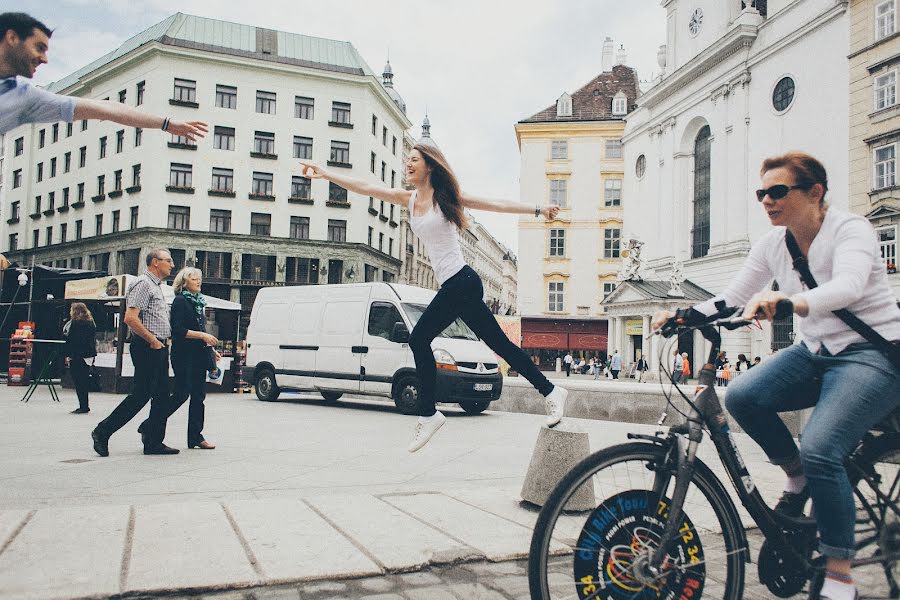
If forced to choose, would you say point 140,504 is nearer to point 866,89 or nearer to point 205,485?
point 205,485

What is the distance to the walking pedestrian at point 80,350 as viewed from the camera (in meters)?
11.8

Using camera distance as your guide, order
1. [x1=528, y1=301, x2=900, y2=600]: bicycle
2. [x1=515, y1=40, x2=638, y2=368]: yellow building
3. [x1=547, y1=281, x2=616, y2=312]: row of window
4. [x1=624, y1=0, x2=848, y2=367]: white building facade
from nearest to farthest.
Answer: [x1=528, y1=301, x2=900, y2=600]: bicycle, [x1=624, y1=0, x2=848, y2=367]: white building facade, [x1=515, y1=40, x2=638, y2=368]: yellow building, [x1=547, y1=281, x2=616, y2=312]: row of window

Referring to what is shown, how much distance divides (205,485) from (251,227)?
42768 millimetres

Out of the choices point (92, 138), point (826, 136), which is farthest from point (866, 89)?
point (92, 138)

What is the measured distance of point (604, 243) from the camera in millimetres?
53750

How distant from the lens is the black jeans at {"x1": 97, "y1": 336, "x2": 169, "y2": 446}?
676cm

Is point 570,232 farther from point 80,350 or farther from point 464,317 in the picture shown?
point 464,317

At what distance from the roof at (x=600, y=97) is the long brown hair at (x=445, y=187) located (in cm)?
5257

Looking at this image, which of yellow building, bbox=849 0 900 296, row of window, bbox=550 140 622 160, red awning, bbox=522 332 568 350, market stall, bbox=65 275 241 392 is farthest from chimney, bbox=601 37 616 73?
market stall, bbox=65 275 241 392

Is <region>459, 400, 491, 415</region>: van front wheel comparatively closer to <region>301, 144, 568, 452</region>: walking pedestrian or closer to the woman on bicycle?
<region>301, 144, 568, 452</region>: walking pedestrian

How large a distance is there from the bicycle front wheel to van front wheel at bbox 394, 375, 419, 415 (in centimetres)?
1038

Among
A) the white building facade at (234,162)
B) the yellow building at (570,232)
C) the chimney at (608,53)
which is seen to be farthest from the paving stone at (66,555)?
the chimney at (608,53)

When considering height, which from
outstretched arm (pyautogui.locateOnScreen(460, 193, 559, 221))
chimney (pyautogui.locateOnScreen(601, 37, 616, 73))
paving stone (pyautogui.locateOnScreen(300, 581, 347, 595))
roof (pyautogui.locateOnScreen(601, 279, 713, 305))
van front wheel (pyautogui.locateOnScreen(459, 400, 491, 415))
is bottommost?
van front wheel (pyautogui.locateOnScreen(459, 400, 491, 415))

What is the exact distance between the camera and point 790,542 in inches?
109
